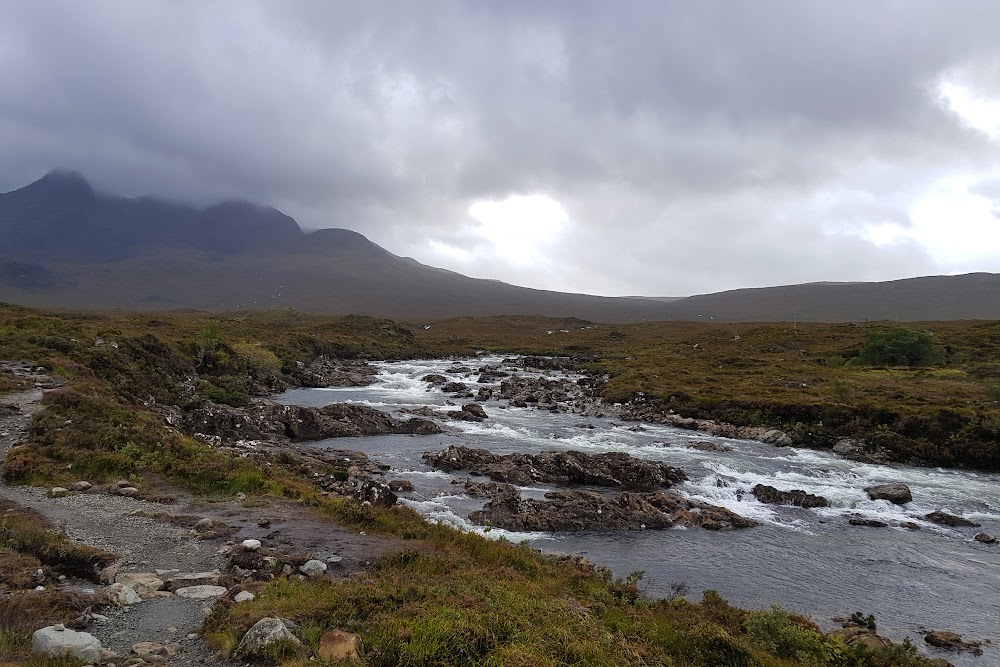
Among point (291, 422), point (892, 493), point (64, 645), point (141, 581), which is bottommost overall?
point (291, 422)

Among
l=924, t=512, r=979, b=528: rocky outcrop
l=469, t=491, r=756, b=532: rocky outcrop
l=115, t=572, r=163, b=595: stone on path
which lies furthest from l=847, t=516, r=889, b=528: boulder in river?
l=115, t=572, r=163, b=595: stone on path

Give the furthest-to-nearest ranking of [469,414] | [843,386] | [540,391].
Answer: [540,391] < [843,386] < [469,414]

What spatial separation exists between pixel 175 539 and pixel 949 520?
85.6 ft

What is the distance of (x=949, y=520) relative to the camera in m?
21.1

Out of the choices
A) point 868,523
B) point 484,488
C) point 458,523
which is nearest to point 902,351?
point 868,523

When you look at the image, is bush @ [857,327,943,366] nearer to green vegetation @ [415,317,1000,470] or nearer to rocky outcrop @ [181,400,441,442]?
green vegetation @ [415,317,1000,470]

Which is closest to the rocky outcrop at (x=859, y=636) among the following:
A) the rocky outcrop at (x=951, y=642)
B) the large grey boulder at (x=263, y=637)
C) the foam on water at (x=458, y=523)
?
the rocky outcrop at (x=951, y=642)

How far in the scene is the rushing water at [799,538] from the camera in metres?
14.7

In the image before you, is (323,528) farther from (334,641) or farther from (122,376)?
(122,376)

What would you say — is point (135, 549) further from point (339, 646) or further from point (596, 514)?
point (596, 514)

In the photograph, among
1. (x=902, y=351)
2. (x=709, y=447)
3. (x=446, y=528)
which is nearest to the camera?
(x=446, y=528)

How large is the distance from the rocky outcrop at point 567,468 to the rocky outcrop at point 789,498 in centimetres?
333

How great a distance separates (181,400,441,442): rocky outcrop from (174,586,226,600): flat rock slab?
18163 millimetres

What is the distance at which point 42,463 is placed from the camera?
14555 millimetres
